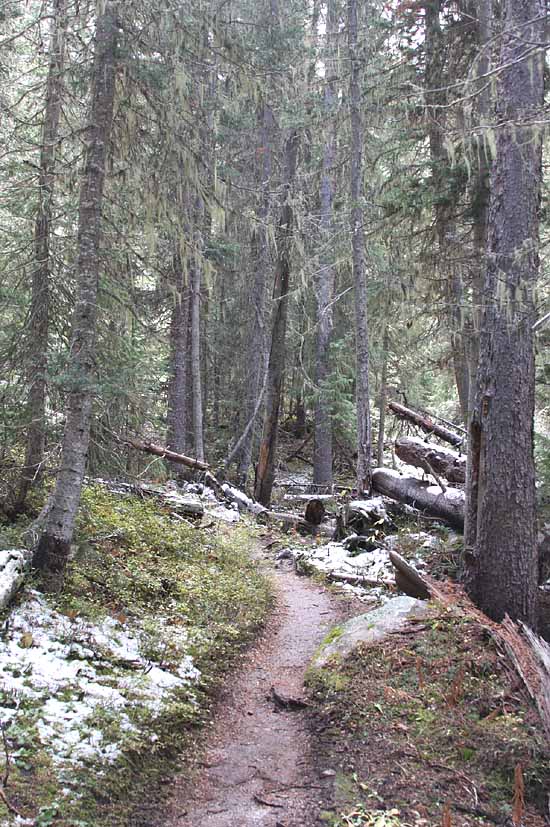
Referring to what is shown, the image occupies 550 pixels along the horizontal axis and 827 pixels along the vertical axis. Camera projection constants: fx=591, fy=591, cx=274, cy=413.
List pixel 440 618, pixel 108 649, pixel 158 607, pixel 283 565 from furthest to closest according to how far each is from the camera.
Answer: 1. pixel 283 565
2. pixel 158 607
3. pixel 440 618
4. pixel 108 649

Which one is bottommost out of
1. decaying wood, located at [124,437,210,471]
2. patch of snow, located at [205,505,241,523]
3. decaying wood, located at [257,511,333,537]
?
decaying wood, located at [257,511,333,537]

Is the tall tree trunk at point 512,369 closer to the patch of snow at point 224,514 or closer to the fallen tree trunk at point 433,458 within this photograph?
the fallen tree trunk at point 433,458

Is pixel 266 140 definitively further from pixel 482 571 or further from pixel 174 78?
pixel 482 571

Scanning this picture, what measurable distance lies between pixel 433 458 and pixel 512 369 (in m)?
6.06

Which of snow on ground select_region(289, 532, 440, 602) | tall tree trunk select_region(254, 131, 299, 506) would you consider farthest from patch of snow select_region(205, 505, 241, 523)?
snow on ground select_region(289, 532, 440, 602)

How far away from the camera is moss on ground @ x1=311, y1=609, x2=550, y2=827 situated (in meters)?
3.98

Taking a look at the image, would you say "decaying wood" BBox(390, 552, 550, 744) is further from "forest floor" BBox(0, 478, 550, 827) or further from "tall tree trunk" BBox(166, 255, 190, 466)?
"tall tree trunk" BBox(166, 255, 190, 466)

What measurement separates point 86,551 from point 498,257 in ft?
19.2

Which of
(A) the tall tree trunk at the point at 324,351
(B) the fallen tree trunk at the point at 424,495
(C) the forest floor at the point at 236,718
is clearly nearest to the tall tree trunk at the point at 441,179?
(B) the fallen tree trunk at the point at 424,495

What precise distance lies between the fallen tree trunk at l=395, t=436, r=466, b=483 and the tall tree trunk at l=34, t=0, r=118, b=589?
7284 millimetres

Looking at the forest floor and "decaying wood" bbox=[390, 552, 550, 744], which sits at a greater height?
"decaying wood" bbox=[390, 552, 550, 744]

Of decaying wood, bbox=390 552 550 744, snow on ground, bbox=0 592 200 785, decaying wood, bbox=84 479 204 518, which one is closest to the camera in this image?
snow on ground, bbox=0 592 200 785

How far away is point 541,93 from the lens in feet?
21.3

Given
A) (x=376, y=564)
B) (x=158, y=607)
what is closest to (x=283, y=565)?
(x=376, y=564)
